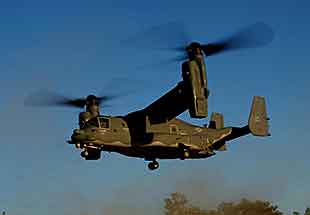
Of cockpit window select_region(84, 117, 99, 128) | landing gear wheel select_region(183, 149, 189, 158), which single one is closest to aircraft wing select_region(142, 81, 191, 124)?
landing gear wheel select_region(183, 149, 189, 158)

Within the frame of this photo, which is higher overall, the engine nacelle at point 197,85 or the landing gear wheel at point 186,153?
the engine nacelle at point 197,85

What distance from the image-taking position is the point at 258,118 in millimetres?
49125

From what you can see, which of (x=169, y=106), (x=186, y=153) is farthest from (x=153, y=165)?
(x=169, y=106)

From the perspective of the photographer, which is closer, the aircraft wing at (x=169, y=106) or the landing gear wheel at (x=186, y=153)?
the aircraft wing at (x=169, y=106)

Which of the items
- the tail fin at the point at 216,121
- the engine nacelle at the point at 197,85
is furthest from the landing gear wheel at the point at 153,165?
the engine nacelle at the point at 197,85

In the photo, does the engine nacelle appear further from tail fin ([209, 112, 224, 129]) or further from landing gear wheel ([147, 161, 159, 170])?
tail fin ([209, 112, 224, 129])

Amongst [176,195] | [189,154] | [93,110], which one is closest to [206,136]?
[189,154]

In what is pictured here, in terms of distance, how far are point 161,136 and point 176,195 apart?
69.3m

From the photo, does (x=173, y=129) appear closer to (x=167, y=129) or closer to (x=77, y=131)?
(x=167, y=129)

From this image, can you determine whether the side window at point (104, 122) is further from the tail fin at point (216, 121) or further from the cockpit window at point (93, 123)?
the tail fin at point (216, 121)

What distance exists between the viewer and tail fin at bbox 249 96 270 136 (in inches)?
1896

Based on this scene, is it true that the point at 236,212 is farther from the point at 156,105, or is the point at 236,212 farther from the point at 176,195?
the point at 156,105

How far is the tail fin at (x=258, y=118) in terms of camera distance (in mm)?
48156

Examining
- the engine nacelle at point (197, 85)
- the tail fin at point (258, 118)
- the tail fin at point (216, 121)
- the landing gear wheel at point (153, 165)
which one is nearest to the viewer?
the engine nacelle at point (197, 85)
